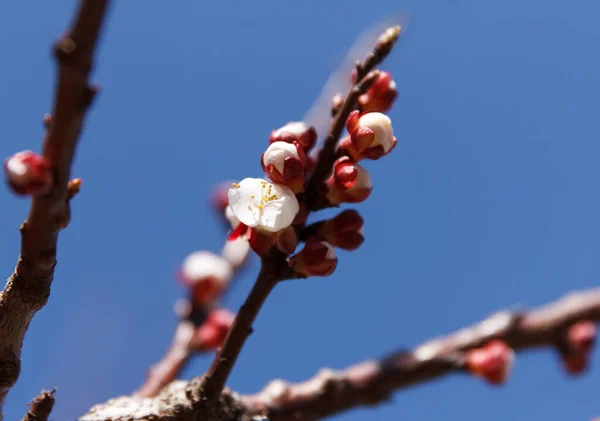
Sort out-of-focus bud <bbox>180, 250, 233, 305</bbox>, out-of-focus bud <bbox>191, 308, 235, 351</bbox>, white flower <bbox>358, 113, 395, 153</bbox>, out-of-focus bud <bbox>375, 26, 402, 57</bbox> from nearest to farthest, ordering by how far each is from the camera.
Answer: out-of-focus bud <bbox>375, 26, 402, 57</bbox>, white flower <bbox>358, 113, 395, 153</bbox>, out-of-focus bud <bbox>191, 308, 235, 351</bbox>, out-of-focus bud <bbox>180, 250, 233, 305</bbox>

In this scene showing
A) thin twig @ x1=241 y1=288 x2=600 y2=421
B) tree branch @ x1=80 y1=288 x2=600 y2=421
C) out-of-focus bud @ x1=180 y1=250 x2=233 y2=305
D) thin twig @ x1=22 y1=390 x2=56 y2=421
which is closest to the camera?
thin twig @ x1=22 y1=390 x2=56 y2=421

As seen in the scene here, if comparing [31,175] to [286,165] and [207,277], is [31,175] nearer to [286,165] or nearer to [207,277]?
[286,165]

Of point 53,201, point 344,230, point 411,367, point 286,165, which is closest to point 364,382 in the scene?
point 411,367

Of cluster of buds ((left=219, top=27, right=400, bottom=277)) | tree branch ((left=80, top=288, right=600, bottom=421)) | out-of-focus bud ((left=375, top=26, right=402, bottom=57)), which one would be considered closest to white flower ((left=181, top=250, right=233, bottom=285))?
tree branch ((left=80, top=288, right=600, bottom=421))

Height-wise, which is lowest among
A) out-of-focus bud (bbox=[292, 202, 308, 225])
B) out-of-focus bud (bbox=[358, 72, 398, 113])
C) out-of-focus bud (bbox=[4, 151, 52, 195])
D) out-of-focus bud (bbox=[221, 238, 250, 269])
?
out-of-focus bud (bbox=[4, 151, 52, 195])

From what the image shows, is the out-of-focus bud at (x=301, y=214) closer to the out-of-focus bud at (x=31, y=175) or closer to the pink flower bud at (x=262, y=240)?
the pink flower bud at (x=262, y=240)

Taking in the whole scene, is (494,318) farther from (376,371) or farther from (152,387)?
(152,387)

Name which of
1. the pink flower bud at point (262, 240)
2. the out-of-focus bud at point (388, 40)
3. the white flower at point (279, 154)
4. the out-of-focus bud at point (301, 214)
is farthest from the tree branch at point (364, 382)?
the out-of-focus bud at point (388, 40)

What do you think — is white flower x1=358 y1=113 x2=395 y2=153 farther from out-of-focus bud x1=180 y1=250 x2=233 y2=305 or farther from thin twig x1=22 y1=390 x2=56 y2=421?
out-of-focus bud x1=180 y1=250 x2=233 y2=305

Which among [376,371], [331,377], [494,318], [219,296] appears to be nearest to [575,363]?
[494,318]
